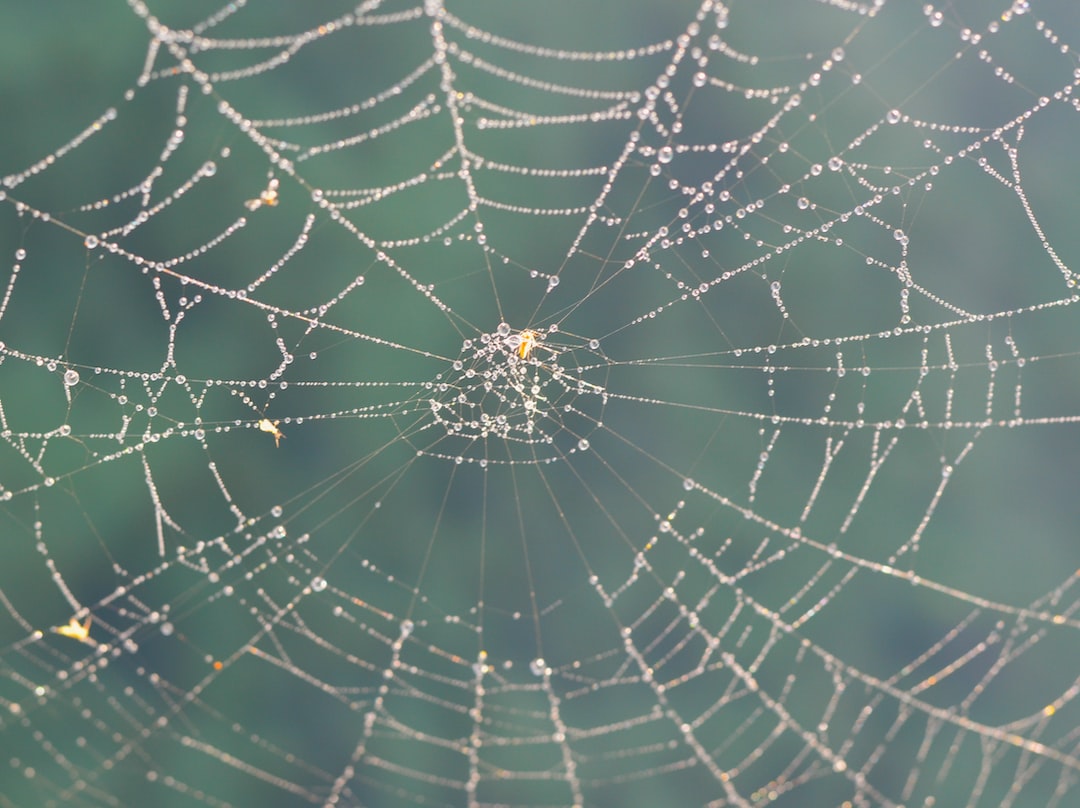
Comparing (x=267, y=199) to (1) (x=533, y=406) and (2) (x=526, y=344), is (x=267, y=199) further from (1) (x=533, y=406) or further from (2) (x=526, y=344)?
(1) (x=533, y=406)

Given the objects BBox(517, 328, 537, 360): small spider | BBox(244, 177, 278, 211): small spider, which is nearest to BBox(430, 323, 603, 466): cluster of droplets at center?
BBox(517, 328, 537, 360): small spider

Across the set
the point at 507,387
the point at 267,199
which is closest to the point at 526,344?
the point at 507,387

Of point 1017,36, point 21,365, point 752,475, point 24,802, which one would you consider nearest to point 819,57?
point 1017,36

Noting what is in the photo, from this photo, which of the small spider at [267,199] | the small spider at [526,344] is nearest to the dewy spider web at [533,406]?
the small spider at [526,344]

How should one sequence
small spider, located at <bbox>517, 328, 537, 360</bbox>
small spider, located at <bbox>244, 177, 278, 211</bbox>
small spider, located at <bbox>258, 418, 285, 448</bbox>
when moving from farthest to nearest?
1. small spider, located at <bbox>258, 418, 285, 448</bbox>
2. small spider, located at <bbox>517, 328, 537, 360</bbox>
3. small spider, located at <bbox>244, 177, 278, 211</bbox>

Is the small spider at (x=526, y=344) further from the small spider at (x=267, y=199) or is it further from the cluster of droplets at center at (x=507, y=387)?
the small spider at (x=267, y=199)

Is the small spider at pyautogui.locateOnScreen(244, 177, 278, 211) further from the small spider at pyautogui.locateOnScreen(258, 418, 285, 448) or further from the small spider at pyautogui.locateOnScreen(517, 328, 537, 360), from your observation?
the small spider at pyautogui.locateOnScreen(517, 328, 537, 360)

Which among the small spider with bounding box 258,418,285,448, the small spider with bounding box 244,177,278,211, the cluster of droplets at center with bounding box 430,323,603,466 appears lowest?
the small spider with bounding box 258,418,285,448

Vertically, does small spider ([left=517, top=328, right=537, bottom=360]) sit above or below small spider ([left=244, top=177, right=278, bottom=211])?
below
